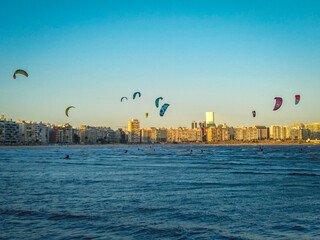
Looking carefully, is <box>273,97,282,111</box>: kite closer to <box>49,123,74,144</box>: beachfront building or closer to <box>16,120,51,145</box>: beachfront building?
<box>16,120,51,145</box>: beachfront building

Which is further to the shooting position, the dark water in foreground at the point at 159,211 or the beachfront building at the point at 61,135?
the beachfront building at the point at 61,135

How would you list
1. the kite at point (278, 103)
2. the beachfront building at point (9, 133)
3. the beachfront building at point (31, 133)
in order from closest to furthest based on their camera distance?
1. the kite at point (278, 103)
2. the beachfront building at point (9, 133)
3. the beachfront building at point (31, 133)

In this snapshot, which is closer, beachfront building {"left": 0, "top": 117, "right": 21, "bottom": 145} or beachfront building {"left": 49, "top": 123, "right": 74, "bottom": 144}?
beachfront building {"left": 0, "top": 117, "right": 21, "bottom": 145}

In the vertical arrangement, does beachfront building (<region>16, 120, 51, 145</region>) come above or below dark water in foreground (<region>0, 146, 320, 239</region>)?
above

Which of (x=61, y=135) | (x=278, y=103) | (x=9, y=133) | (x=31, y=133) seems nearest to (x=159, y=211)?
(x=278, y=103)

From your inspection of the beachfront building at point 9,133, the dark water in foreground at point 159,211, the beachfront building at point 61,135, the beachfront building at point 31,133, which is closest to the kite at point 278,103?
the dark water in foreground at point 159,211

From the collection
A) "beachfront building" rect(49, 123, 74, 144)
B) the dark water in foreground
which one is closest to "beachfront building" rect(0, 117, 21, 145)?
"beachfront building" rect(49, 123, 74, 144)

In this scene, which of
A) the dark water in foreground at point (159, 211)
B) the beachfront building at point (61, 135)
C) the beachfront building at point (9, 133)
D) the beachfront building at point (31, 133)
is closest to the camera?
the dark water in foreground at point (159, 211)

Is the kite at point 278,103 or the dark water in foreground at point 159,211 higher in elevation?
the kite at point 278,103

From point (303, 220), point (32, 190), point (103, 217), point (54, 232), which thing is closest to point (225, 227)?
point (303, 220)

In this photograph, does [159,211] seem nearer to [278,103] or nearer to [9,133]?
[278,103]

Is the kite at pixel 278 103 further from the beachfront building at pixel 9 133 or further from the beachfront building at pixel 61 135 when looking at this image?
the beachfront building at pixel 61 135
